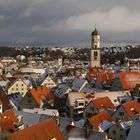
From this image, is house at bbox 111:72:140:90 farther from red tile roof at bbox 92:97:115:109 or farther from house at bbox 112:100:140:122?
house at bbox 112:100:140:122

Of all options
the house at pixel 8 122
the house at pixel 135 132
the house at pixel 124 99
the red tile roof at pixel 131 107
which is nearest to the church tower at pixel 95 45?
the house at pixel 124 99

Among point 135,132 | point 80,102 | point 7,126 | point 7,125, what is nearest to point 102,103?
point 80,102

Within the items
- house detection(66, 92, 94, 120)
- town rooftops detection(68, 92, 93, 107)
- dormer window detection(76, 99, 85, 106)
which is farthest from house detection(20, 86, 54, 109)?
dormer window detection(76, 99, 85, 106)

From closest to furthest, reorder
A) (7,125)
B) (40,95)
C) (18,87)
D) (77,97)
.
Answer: (7,125)
(77,97)
(40,95)
(18,87)

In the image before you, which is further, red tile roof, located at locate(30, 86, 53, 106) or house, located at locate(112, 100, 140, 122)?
red tile roof, located at locate(30, 86, 53, 106)

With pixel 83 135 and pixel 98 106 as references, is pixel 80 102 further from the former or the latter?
pixel 83 135

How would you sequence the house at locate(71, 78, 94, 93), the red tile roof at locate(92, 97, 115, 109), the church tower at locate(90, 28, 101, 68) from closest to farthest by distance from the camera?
the red tile roof at locate(92, 97, 115, 109), the house at locate(71, 78, 94, 93), the church tower at locate(90, 28, 101, 68)
